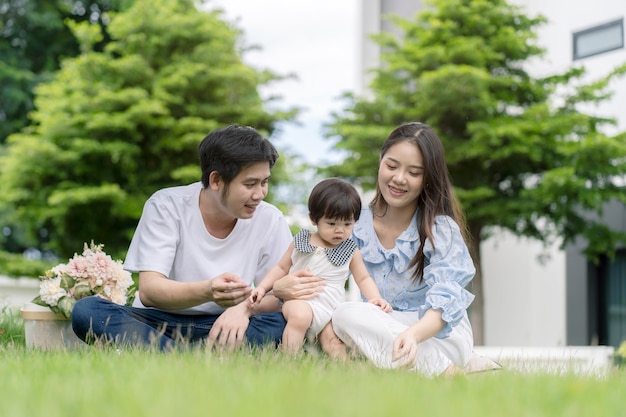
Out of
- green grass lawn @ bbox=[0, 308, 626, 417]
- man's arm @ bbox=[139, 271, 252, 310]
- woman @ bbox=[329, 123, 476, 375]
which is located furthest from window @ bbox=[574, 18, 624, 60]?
green grass lawn @ bbox=[0, 308, 626, 417]

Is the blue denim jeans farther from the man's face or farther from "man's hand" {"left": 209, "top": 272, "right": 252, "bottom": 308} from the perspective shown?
the man's face

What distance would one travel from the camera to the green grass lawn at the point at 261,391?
7.02 feet

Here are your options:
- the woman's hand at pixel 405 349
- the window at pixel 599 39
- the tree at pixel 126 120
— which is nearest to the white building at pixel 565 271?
the window at pixel 599 39

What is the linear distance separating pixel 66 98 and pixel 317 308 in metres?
12.4

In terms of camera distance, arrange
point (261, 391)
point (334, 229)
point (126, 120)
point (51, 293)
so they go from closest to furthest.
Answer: point (261, 391) < point (334, 229) < point (51, 293) < point (126, 120)

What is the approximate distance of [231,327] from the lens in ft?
13.1

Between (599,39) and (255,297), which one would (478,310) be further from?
(255,297)

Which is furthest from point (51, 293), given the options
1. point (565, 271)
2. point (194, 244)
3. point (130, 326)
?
point (565, 271)

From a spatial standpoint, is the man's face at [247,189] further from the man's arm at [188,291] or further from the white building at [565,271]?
the white building at [565,271]

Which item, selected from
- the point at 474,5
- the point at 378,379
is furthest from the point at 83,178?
the point at 378,379

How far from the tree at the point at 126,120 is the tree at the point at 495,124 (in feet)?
10.8

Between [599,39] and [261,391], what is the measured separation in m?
12.6

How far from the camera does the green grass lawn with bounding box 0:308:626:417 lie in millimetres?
2139

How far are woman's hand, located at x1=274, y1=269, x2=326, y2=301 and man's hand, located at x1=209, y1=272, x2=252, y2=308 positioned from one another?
0.23 meters
